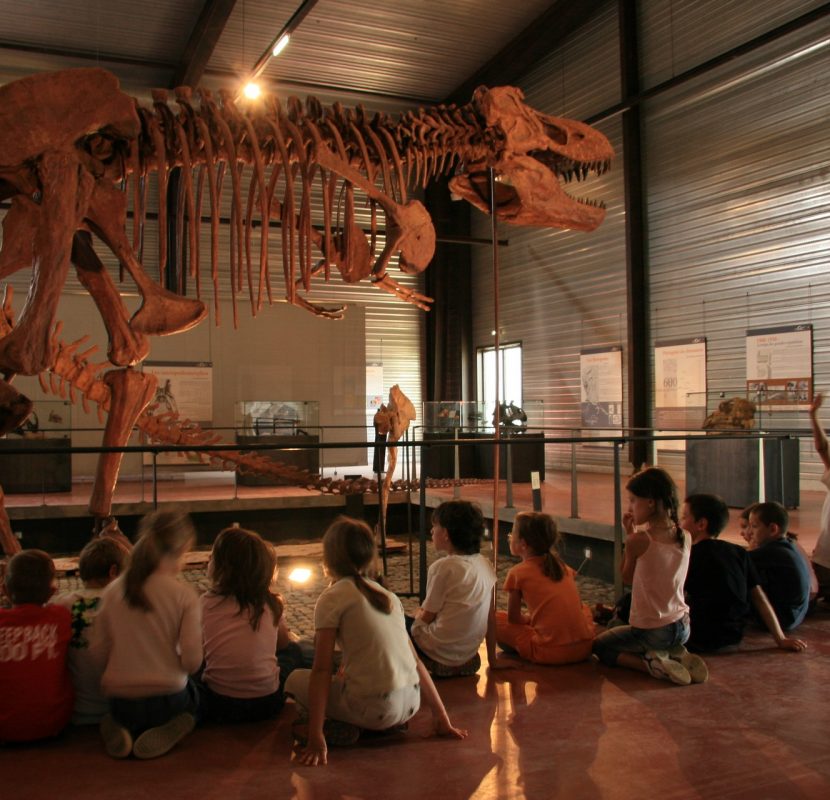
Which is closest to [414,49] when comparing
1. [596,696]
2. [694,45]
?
[694,45]

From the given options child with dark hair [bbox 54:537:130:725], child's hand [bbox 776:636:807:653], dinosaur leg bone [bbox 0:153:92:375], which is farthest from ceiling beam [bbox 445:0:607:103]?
child with dark hair [bbox 54:537:130:725]

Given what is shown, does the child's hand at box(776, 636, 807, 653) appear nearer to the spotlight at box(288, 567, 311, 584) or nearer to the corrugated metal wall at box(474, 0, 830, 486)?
the spotlight at box(288, 567, 311, 584)

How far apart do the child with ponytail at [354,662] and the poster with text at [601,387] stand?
10.6 meters

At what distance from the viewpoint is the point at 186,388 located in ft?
42.8

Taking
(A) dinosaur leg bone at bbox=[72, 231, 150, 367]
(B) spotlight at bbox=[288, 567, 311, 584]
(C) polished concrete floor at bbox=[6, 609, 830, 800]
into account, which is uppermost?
(A) dinosaur leg bone at bbox=[72, 231, 150, 367]

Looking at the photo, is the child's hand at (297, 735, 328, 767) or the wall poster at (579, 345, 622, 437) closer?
the child's hand at (297, 735, 328, 767)

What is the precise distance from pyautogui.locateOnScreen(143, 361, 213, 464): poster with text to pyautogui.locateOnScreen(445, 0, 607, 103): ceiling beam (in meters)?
6.66

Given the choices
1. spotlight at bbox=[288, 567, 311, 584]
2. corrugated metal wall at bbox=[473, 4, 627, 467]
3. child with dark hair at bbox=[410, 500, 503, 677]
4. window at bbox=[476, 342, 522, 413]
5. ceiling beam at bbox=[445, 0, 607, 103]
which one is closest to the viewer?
child with dark hair at bbox=[410, 500, 503, 677]

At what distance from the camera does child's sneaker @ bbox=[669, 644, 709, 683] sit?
3.94 meters

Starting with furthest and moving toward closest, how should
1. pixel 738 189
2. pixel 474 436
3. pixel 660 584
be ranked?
1. pixel 474 436
2. pixel 738 189
3. pixel 660 584

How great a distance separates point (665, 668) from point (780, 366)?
8.19m

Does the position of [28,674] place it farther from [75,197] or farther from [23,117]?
[23,117]

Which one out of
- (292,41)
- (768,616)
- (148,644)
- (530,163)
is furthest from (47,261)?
(292,41)

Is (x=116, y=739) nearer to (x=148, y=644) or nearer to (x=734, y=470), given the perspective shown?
(x=148, y=644)
